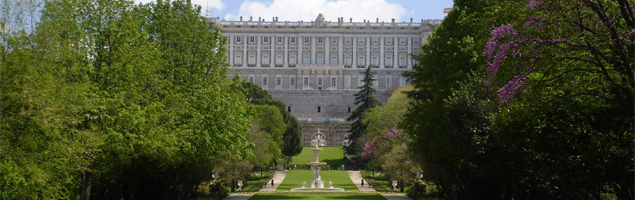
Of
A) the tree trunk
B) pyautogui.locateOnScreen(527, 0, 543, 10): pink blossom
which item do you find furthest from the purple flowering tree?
the tree trunk

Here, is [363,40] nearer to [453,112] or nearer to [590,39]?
[453,112]

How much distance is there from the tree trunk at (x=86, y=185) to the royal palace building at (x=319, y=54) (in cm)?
8174

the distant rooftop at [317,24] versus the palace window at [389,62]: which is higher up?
the distant rooftop at [317,24]

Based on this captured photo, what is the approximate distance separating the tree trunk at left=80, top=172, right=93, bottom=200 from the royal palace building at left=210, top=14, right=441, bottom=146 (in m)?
81.7

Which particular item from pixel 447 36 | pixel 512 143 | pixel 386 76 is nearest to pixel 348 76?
pixel 386 76

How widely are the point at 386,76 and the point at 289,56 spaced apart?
14.5 meters

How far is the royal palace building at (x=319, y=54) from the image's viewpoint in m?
102

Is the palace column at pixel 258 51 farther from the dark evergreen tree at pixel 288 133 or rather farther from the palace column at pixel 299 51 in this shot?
the dark evergreen tree at pixel 288 133

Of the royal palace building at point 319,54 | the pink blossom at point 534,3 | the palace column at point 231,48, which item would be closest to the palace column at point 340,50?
the royal palace building at point 319,54

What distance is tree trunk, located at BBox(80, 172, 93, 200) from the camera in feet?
61.2

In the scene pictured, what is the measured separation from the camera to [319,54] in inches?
4134

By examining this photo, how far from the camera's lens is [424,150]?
24.0 metres

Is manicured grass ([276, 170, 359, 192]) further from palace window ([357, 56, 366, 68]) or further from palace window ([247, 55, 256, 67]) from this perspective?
palace window ([357, 56, 366, 68])

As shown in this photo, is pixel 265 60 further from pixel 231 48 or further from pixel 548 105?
pixel 548 105
